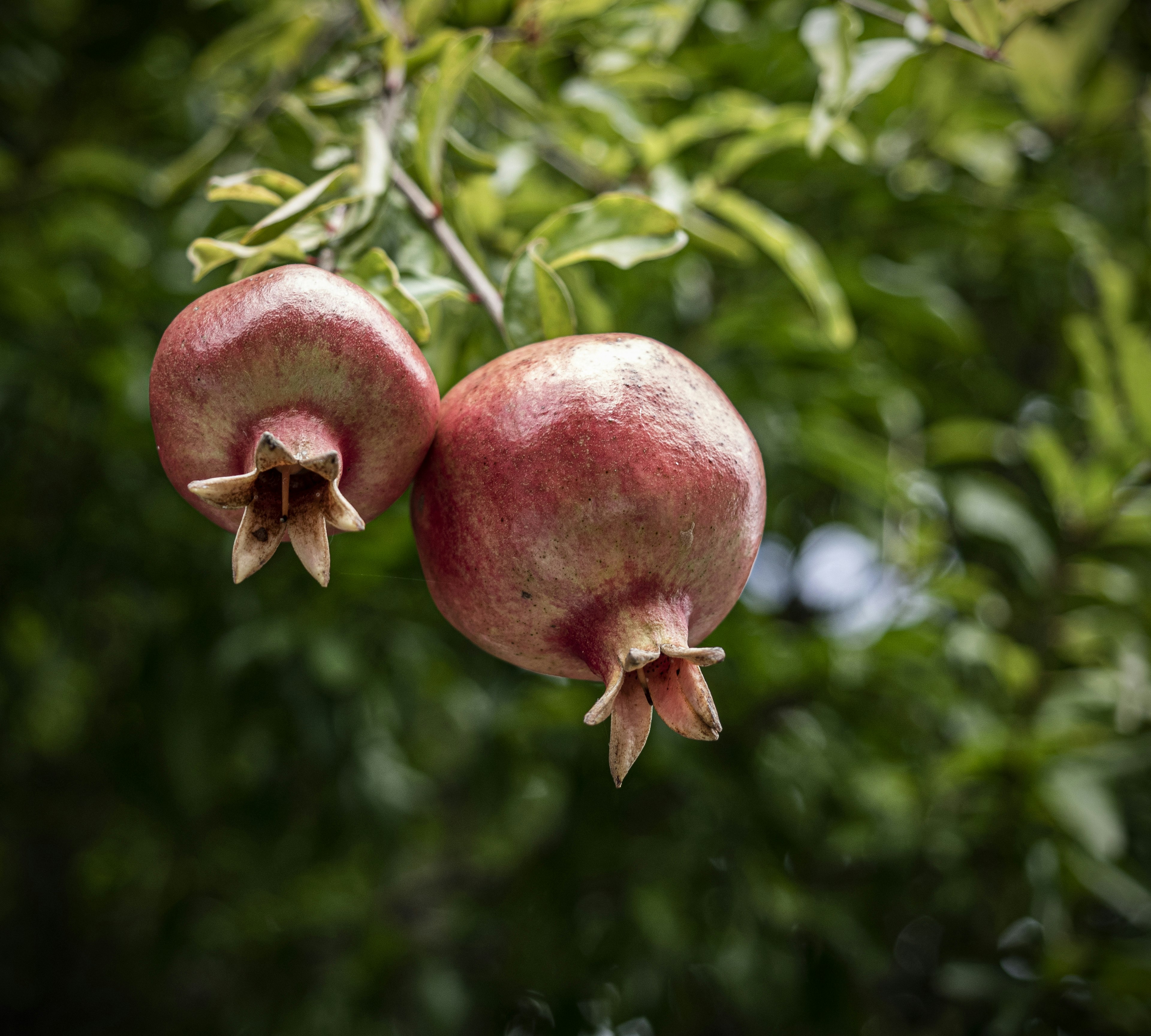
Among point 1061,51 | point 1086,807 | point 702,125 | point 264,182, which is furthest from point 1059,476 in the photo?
point 264,182

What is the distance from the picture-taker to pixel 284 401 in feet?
1.39

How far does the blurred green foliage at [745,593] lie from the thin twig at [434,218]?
0.23 m

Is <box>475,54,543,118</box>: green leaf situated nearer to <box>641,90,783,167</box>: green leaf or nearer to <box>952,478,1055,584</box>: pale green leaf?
<box>641,90,783,167</box>: green leaf

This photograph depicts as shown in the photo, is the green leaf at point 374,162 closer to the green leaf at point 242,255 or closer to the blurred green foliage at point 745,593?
the green leaf at point 242,255

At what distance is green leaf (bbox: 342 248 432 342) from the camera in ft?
1.72

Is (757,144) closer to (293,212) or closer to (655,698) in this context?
(293,212)

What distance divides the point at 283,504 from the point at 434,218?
12.3 inches

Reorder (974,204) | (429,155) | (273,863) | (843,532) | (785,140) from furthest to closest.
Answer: (843,532), (273,863), (974,204), (785,140), (429,155)

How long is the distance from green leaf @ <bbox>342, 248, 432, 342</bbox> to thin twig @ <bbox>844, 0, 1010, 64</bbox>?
455 mm

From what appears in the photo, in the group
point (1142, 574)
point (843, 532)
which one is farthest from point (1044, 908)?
point (843, 532)

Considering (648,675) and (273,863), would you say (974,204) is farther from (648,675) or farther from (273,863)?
(273,863)

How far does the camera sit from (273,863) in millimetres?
1597

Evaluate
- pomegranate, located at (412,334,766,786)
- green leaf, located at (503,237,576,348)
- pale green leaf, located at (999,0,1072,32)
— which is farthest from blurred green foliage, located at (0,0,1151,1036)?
pomegranate, located at (412,334,766,786)

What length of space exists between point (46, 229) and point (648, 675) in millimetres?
1422
